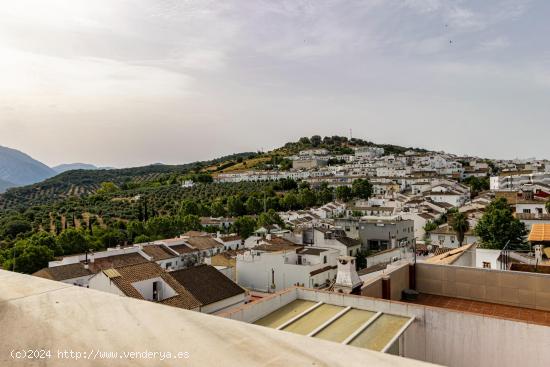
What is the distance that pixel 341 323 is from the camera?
21.2 feet

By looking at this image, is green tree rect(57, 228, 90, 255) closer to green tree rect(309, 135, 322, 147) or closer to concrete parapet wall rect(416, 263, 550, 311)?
concrete parapet wall rect(416, 263, 550, 311)

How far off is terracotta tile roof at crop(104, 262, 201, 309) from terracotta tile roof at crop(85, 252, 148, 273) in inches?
344

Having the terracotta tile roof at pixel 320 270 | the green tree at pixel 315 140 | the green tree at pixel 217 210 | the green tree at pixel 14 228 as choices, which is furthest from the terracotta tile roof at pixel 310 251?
the green tree at pixel 315 140

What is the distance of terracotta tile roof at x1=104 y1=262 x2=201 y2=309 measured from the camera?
55.4ft

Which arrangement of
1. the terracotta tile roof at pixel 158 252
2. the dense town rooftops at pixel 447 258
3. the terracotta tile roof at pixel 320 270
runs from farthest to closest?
1. the terracotta tile roof at pixel 158 252
2. the terracotta tile roof at pixel 320 270
3. the dense town rooftops at pixel 447 258

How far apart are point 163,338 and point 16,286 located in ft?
2.53

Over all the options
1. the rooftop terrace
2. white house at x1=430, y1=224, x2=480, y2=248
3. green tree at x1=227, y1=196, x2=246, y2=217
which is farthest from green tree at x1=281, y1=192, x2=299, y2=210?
the rooftop terrace

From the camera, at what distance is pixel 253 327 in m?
1.35

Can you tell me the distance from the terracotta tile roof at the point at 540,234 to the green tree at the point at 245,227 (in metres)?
31.6

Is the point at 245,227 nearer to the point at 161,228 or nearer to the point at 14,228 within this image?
the point at 161,228

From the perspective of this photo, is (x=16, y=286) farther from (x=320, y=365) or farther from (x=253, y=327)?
(x=320, y=365)

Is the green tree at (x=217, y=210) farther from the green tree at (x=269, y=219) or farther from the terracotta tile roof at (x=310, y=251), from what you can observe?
the terracotta tile roof at (x=310, y=251)

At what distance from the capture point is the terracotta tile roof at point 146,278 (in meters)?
16.9

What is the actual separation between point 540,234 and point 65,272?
25.8 m
